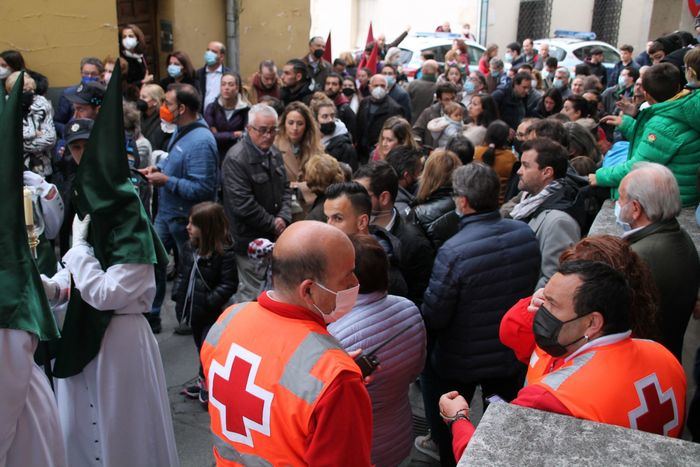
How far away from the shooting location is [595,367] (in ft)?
7.76

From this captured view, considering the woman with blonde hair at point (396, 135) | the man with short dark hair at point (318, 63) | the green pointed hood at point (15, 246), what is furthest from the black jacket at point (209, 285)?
the man with short dark hair at point (318, 63)

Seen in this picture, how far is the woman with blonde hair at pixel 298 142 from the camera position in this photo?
21.1 feet

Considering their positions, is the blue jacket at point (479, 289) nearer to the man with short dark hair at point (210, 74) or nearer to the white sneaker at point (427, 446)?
the white sneaker at point (427, 446)

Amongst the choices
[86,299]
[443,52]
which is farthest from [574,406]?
[443,52]

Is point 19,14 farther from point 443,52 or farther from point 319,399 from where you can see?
point 443,52

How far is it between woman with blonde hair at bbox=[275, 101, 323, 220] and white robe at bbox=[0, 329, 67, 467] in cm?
348

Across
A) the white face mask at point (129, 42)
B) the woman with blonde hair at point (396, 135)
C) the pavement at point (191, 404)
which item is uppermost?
the white face mask at point (129, 42)

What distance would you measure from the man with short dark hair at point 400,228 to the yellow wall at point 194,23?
7.48 m

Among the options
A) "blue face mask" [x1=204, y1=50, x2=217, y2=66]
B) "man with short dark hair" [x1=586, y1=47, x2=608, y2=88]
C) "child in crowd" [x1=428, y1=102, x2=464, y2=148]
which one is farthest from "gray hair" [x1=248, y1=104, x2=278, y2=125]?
"man with short dark hair" [x1=586, y1=47, x2=608, y2=88]

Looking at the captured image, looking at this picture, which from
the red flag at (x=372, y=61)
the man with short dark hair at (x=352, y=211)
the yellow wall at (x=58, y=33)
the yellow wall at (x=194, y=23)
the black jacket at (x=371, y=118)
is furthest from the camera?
the red flag at (x=372, y=61)

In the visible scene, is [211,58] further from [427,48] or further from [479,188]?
[427,48]

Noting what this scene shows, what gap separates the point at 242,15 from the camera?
12.7m

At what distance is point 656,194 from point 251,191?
10.5 feet

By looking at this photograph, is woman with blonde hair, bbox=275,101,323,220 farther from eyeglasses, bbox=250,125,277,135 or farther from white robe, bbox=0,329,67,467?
white robe, bbox=0,329,67,467
